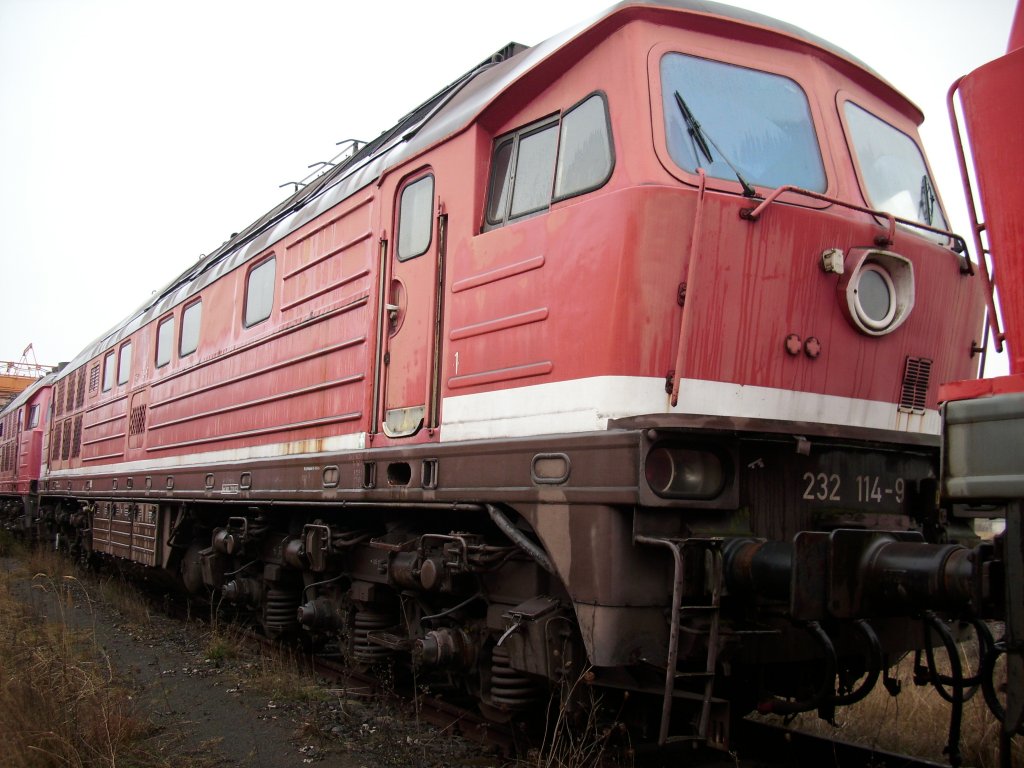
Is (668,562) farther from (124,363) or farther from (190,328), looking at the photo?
(124,363)

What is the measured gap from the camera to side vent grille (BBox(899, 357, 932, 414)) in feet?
13.9

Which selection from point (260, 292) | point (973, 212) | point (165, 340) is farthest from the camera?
point (165, 340)

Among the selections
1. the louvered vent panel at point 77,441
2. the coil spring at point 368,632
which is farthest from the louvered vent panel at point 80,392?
the coil spring at point 368,632

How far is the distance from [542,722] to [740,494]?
5.93ft

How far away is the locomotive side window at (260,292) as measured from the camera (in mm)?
7141

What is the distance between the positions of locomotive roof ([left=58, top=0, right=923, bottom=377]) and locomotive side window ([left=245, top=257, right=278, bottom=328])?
0.55 ft

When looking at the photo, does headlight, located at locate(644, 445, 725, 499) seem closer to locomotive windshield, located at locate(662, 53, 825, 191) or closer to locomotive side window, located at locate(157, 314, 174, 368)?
locomotive windshield, located at locate(662, 53, 825, 191)

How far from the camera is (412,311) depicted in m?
4.95

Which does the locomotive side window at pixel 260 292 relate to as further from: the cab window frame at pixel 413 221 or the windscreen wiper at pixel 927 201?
the windscreen wiper at pixel 927 201

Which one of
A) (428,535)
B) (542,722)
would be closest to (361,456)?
(428,535)

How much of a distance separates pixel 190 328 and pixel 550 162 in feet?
19.4

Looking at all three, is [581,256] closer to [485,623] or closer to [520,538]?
[520,538]

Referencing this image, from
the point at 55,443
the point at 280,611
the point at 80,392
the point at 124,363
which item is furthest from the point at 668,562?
the point at 55,443

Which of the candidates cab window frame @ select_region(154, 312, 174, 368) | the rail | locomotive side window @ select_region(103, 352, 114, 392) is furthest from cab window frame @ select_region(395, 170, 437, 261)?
locomotive side window @ select_region(103, 352, 114, 392)
